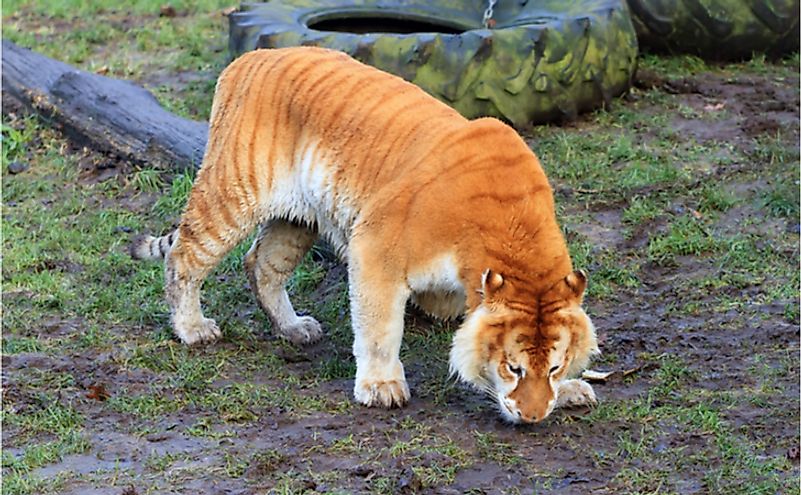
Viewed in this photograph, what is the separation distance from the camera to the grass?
4.78 meters

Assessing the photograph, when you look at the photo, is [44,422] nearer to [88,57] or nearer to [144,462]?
[144,462]

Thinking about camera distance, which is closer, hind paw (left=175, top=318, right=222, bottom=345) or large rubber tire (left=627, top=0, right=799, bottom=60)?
hind paw (left=175, top=318, right=222, bottom=345)

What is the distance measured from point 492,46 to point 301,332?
308cm

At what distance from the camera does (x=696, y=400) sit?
5.36 m

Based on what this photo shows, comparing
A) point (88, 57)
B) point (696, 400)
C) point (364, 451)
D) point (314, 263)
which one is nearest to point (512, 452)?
point (364, 451)

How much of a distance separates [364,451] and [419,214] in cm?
97

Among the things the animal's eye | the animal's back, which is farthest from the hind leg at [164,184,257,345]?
the animal's eye

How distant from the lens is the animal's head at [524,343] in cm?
473

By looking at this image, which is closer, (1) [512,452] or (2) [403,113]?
(1) [512,452]

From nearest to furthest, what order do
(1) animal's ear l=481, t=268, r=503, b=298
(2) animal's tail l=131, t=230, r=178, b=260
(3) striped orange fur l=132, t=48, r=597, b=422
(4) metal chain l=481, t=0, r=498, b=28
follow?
(1) animal's ear l=481, t=268, r=503, b=298, (3) striped orange fur l=132, t=48, r=597, b=422, (2) animal's tail l=131, t=230, r=178, b=260, (4) metal chain l=481, t=0, r=498, b=28

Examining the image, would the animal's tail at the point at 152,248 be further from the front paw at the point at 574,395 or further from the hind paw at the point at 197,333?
the front paw at the point at 574,395

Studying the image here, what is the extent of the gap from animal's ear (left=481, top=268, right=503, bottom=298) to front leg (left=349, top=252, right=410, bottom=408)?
50 cm

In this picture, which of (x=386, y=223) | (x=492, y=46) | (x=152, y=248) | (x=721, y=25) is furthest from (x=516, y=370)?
(x=721, y=25)

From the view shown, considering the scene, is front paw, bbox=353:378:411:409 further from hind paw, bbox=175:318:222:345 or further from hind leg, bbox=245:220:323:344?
hind paw, bbox=175:318:222:345
